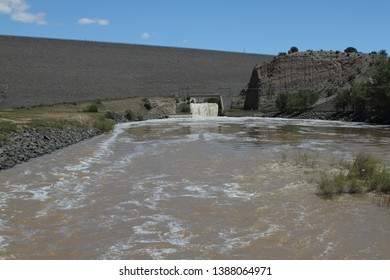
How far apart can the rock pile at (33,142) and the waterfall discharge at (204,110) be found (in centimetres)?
→ 3554

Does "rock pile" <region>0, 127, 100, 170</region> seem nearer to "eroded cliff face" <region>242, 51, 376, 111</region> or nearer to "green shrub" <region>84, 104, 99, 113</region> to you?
"green shrub" <region>84, 104, 99, 113</region>

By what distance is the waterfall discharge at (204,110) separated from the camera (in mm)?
63750

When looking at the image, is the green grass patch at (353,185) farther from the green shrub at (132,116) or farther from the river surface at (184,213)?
the green shrub at (132,116)

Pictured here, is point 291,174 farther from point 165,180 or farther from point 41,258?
point 41,258

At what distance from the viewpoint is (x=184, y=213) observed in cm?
973

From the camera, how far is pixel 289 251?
7332mm

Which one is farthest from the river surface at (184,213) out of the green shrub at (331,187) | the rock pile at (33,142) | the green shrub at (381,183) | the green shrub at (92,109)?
the green shrub at (92,109)

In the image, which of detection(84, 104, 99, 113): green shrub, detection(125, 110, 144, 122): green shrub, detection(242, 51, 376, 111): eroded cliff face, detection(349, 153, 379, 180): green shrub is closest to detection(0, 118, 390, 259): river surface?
detection(349, 153, 379, 180): green shrub

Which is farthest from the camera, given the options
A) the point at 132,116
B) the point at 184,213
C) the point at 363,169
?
the point at 132,116

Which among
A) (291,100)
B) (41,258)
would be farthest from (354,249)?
(291,100)

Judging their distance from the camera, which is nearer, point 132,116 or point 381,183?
point 381,183

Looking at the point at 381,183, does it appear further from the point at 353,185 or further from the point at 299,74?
the point at 299,74

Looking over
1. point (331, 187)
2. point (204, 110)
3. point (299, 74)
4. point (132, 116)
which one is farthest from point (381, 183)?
point (299, 74)

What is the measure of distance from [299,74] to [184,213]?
6658 centimetres
